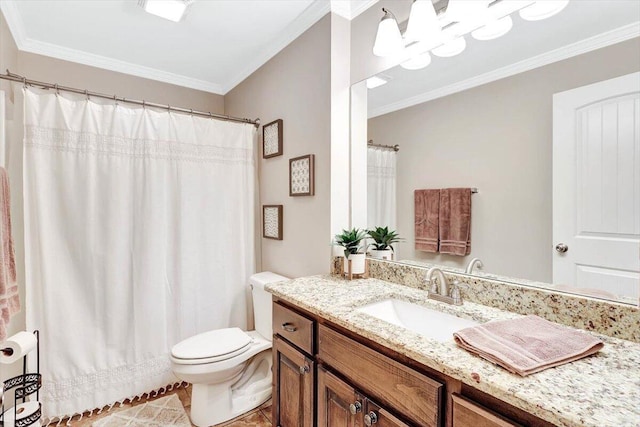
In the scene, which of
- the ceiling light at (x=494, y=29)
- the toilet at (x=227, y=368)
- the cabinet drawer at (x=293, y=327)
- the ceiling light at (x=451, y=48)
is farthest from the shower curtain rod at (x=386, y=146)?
the toilet at (x=227, y=368)

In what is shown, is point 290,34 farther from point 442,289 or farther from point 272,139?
point 442,289

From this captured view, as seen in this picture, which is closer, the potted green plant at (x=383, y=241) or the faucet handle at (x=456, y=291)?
the faucet handle at (x=456, y=291)

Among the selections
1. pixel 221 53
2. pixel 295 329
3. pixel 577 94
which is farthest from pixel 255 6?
pixel 295 329

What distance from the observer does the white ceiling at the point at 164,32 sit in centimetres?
181

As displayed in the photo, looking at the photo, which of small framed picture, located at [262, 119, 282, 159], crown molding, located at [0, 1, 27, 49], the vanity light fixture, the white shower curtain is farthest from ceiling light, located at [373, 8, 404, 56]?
crown molding, located at [0, 1, 27, 49]

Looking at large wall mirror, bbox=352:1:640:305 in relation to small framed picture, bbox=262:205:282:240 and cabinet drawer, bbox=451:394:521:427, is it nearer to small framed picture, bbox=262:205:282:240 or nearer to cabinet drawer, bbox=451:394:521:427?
cabinet drawer, bbox=451:394:521:427

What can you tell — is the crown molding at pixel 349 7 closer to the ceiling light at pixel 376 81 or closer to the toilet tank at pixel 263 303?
the ceiling light at pixel 376 81

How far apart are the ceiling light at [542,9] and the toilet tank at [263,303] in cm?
185

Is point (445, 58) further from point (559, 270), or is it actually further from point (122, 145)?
point (122, 145)

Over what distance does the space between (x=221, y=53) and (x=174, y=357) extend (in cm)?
210

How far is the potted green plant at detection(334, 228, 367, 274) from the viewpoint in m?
1.66

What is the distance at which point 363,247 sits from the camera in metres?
1.82

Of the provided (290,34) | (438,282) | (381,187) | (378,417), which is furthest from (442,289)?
(290,34)

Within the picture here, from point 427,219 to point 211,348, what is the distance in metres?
1.39
